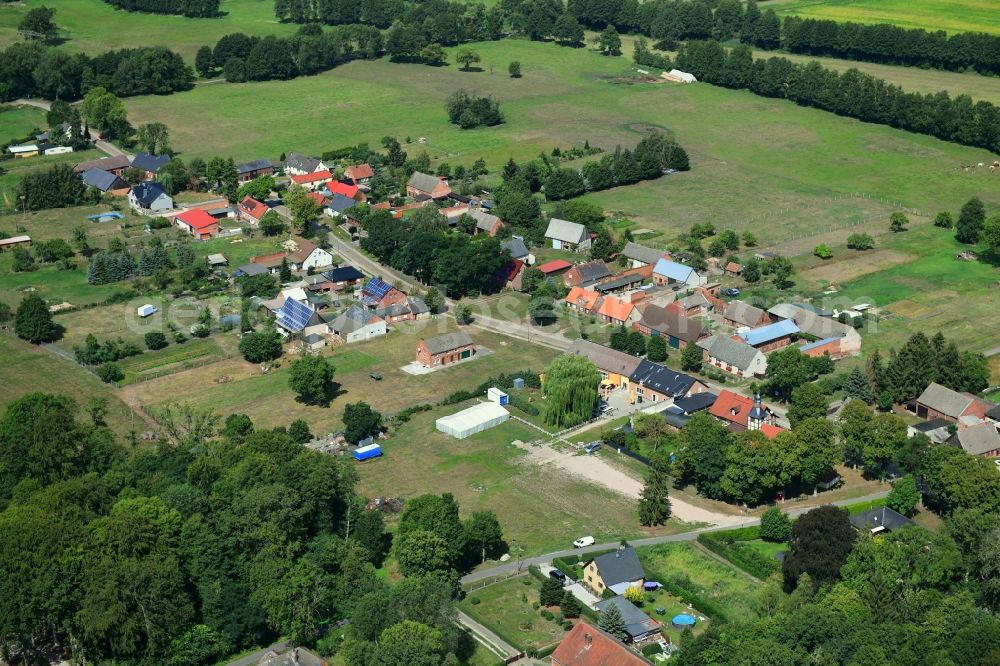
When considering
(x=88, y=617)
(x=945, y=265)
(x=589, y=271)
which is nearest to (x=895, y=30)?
(x=945, y=265)

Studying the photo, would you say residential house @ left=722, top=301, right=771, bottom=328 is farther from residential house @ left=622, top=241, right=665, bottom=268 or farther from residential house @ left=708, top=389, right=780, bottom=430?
residential house @ left=708, top=389, right=780, bottom=430

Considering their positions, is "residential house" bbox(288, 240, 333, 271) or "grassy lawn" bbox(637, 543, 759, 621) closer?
"grassy lawn" bbox(637, 543, 759, 621)

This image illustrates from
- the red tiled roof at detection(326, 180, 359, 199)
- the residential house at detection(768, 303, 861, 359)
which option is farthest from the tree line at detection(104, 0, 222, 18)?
the residential house at detection(768, 303, 861, 359)

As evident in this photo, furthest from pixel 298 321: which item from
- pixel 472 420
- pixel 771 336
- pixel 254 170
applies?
pixel 254 170

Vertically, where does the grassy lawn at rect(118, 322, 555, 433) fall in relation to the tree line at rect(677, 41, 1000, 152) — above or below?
below

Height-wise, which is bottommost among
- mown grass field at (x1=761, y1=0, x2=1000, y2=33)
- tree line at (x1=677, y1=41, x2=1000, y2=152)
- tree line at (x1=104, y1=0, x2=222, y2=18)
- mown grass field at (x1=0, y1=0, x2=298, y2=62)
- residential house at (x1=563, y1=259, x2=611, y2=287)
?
residential house at (x1=563, y1=259, x2=611, y2=287)

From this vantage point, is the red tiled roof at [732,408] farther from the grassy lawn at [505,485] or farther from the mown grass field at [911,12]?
the mown grass field at [911,12]

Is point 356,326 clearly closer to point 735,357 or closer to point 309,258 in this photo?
point 309,258
